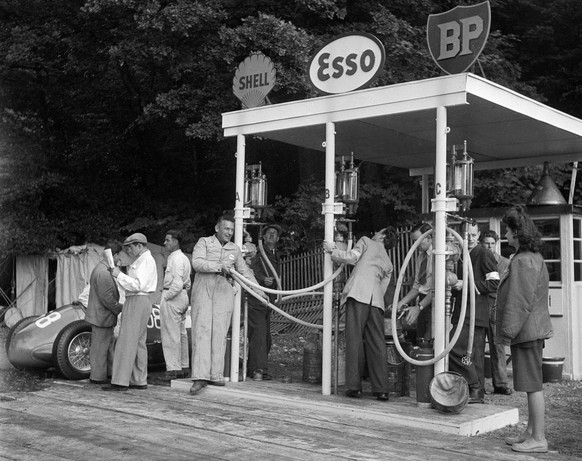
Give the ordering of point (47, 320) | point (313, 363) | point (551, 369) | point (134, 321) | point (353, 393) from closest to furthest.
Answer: point (353, 393), point (134, 321), point (313, 363), point (551, 369), point (47, 320)

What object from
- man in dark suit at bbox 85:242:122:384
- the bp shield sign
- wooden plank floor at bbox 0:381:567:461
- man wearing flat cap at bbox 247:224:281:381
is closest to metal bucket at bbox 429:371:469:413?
wooden plank floor at bbox 0:381:567:461

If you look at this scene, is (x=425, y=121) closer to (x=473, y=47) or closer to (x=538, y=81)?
(x=473, y=47)

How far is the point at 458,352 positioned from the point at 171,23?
1083 centimetres

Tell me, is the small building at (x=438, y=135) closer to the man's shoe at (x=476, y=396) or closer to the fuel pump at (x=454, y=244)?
the fuel pump at (x=454, y=244)

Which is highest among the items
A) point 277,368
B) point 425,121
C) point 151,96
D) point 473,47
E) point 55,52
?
point 55,52

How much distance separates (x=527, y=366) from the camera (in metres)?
6.33

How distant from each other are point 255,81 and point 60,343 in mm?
3986

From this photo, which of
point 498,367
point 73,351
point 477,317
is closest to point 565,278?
point 498,367

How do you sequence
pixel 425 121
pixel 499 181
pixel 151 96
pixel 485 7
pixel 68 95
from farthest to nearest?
pixel 68 95 < pixel 151 96 < pixel 499 181 < pixel 425 121 < pixel 485 7

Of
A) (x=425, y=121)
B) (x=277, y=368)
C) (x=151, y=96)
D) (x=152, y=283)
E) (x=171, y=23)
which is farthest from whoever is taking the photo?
(x=151, y=96)

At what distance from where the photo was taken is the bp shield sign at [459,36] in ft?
26.0

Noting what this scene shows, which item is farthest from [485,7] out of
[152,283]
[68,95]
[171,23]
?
[68,95]

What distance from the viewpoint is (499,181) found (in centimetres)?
1789

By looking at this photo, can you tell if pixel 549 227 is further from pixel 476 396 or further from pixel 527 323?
pixel 527 323
